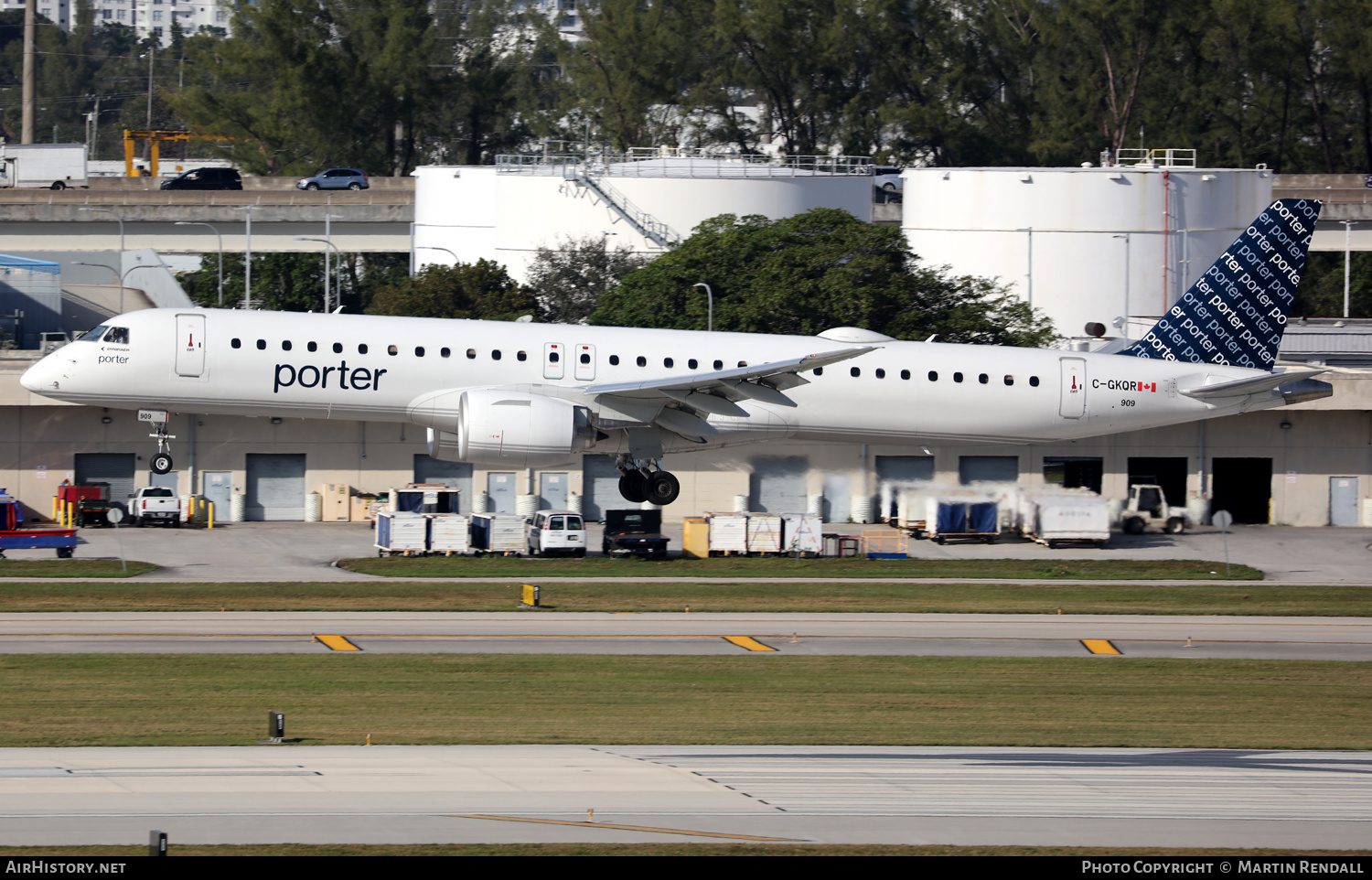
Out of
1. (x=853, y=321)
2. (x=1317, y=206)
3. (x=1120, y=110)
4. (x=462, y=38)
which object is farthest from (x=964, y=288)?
(x=462, y=38)

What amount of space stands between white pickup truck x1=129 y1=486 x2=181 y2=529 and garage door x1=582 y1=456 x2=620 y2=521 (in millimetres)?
16437

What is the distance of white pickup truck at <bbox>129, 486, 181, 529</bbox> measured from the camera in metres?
58.0

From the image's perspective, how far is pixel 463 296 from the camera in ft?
272

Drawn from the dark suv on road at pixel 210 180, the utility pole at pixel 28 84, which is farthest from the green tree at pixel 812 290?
the utility pole at pixel 28 84

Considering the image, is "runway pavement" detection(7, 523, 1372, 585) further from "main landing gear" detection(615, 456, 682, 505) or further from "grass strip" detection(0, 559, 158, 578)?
"main landing gear" detection(615, 456, 682, 505)

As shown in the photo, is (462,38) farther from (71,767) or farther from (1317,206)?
(71,767)

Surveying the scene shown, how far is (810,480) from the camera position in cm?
5984

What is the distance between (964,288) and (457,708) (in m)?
51.1

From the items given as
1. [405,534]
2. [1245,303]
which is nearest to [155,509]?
[405,534]

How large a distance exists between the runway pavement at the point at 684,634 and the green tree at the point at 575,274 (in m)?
43.8

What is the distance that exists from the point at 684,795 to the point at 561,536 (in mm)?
31048

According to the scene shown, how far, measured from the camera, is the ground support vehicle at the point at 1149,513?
198ft

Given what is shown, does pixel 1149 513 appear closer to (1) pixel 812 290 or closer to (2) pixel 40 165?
(1) pixel 812 290

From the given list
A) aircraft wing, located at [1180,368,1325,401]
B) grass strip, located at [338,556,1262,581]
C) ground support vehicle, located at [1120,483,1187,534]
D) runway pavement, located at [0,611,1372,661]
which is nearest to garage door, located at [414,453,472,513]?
grass strip, located at [338,556,1262,581]
